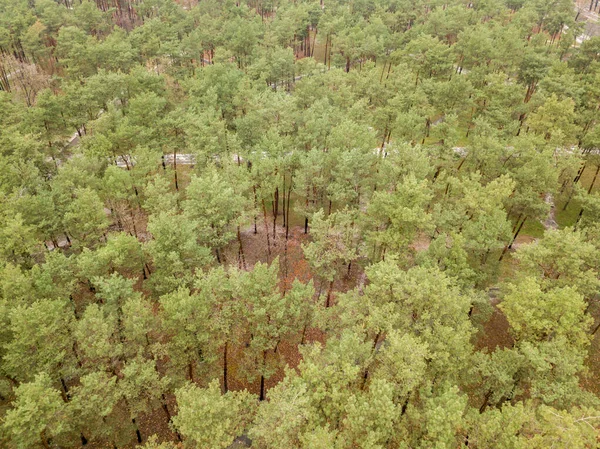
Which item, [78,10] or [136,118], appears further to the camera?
[78,10]

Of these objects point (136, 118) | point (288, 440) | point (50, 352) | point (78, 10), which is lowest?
point (50, 352)

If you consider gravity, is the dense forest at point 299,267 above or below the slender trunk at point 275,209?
above

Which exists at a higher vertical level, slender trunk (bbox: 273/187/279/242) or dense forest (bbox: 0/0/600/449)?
dense forest (bbox: 0/0/600/449)

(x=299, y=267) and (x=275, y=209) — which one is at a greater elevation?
A: (x=275, y=209)

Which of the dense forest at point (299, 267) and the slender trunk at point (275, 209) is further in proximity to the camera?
the slender trunk at point (275, 209)

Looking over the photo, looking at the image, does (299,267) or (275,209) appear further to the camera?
(275,209)

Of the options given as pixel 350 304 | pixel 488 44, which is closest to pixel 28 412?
pixel 350 304

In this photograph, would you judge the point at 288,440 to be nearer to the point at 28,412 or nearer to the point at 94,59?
the point at 28,412

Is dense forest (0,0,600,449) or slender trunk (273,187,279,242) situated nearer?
dense forest (0,0,600,449)
